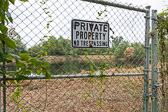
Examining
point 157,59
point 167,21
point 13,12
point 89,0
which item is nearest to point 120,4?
point 89,0

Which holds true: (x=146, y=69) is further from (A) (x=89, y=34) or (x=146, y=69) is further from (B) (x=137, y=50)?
(A) (x=89, y=34)

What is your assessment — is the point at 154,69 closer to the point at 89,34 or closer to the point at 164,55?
the point at 164,55

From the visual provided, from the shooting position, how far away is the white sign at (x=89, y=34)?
1.89 metres

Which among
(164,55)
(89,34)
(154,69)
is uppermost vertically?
(89,34)

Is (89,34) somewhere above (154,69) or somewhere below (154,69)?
above

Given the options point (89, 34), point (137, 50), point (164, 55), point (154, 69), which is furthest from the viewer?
point (137, 50)

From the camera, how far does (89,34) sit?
6.48 ft

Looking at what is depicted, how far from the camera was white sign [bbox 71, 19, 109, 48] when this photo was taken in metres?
1.89

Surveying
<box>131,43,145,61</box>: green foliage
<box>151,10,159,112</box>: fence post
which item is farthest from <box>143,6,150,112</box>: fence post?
<box>131,43,145,61</box>: green foliage

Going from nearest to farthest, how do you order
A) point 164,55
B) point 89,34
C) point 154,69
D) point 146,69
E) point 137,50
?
point 89,34, point 146,69, point 154,69, point 164,55, point 137,50

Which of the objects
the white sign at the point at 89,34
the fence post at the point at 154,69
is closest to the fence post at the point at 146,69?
the fence post at the point at 154,69

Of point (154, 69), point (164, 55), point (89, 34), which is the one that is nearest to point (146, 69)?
point (154, 69)

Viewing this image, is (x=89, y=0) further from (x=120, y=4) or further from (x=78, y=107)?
(x=78, y=107)

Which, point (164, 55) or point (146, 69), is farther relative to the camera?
point (164, 55)
